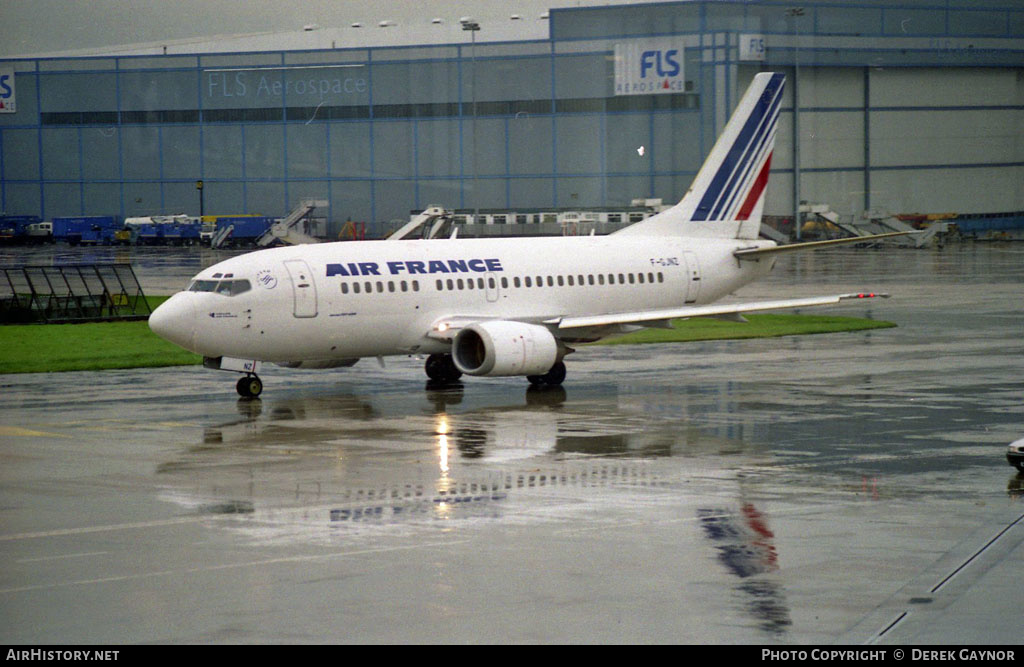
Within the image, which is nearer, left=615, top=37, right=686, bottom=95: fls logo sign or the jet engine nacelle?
the jet engine nacelle

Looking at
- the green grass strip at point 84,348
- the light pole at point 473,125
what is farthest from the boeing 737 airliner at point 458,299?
the light pole at point 473,125

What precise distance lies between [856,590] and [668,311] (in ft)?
67.7

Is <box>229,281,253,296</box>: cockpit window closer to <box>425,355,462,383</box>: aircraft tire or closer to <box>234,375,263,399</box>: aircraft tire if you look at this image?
<box>234,375,263,399</box>: aircraft tire

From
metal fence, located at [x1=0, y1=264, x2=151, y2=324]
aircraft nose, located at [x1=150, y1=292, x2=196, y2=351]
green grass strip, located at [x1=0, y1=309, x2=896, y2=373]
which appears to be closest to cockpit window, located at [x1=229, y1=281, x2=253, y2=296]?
aircraft nose, located at [x1=150, y1=292, x2=196, y2=351]

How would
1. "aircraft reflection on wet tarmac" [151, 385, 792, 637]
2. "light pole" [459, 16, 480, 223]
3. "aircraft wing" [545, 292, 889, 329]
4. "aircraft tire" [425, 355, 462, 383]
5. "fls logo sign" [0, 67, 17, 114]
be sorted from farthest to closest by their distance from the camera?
"fls logo sign" [0, 67, 17, 114] < "light pole" [459, 16, 480, 223] < "aircraft tire" [425, 355, 462, 383] < "aircraft wing" [545, 292, 889, 329] < "aircraft reflection on wet tarmac" [151, 385, 792, 637]

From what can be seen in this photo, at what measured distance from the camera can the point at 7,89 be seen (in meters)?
127

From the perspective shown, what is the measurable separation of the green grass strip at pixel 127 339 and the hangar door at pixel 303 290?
32.2 ft

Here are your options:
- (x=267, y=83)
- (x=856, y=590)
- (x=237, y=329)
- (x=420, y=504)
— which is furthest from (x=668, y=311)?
(x=267, y=83)

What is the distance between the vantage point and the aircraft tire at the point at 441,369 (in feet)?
124

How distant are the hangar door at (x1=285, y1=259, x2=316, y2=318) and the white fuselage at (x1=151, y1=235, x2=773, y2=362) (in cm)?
2

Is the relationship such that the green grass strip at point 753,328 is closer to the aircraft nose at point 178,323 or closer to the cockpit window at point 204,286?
the cockpit window at point 204,286

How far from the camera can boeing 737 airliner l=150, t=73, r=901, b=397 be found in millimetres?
34688

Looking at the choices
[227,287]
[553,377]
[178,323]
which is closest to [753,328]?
[553,377]

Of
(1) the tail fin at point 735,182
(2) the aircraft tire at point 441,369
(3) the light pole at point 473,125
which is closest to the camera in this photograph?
(2) the aircraft tire at point 441,369
